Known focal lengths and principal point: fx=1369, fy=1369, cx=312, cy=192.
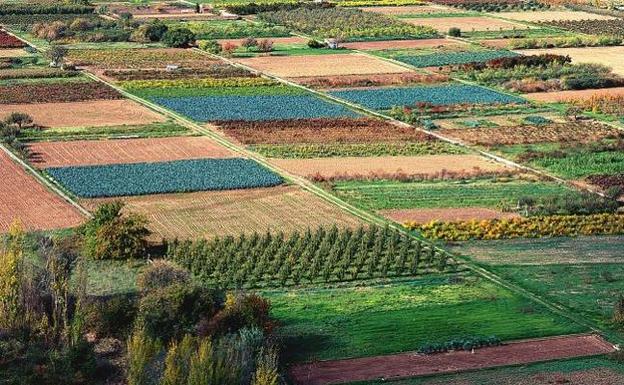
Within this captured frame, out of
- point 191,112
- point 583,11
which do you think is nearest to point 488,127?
point 191,112

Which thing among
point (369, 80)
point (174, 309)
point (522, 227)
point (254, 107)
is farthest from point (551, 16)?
point (174, 309)

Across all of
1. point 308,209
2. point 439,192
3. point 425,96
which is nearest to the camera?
point 308,209

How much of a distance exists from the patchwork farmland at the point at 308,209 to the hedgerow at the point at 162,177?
0.16m

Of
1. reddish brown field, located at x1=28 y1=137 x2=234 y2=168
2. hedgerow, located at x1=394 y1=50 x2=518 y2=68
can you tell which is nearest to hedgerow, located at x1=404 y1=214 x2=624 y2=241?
reddish brown field, located at x1=28 y1=137 x2=234 y2=168

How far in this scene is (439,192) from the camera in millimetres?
48688

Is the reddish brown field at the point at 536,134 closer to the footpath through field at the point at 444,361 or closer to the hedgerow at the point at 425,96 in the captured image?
the hedgerow at the point at 425,96

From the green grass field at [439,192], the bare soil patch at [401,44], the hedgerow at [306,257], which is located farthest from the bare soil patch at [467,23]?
the hedgerow at [306,257]

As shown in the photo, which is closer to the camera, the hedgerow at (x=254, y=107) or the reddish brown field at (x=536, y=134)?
the reddish brown field at (x=536, y=134)

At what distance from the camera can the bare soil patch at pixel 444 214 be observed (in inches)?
1777

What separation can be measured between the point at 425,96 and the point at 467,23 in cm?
2978

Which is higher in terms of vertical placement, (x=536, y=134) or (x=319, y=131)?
(x=536, y=134)

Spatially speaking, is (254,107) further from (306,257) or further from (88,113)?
(306,257)

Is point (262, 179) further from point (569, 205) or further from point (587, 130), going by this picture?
point (587, 130)

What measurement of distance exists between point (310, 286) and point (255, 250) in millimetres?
2970
